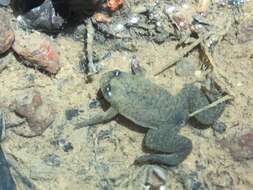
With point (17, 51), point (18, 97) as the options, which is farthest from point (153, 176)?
point (17, 51)

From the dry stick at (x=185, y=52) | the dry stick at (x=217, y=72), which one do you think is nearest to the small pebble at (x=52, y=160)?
the dry stick at (x=185, y=52)

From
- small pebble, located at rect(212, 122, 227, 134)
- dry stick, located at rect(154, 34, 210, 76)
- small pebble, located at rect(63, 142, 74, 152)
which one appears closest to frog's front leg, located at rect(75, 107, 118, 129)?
small pebble, located at rect(63, 142, 74, 152)

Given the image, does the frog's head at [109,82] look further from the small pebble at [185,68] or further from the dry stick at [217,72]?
the dry stick at [217,72]

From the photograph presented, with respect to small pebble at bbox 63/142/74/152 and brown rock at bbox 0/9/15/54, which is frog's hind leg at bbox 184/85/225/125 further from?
brown rock at bbox 0/9/15/54

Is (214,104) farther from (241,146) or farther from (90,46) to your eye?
(90,46)

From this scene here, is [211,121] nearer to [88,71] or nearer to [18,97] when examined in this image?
Answer: [88,71]

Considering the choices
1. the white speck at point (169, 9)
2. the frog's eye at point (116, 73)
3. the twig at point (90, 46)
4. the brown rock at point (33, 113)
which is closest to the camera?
the brown rock at point (33, 113)
